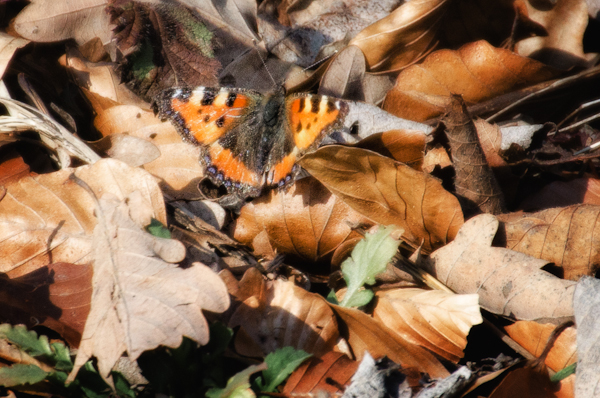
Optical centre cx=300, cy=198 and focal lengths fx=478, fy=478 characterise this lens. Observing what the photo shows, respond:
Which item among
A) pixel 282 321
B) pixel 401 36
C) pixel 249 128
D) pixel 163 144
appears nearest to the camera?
pixel 282 321

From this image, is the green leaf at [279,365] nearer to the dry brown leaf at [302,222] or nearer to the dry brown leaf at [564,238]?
the dry brown leaf at [302,222]

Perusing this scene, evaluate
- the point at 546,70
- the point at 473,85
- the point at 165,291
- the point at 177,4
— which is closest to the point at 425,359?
the point at 165,291

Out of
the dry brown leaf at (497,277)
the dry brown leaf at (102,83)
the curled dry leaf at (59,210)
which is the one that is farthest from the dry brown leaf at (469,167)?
the dry brown leaf at (102,83)

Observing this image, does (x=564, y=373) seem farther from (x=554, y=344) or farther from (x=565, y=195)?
(x=565, y=195)

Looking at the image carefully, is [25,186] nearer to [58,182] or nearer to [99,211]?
[58,182]

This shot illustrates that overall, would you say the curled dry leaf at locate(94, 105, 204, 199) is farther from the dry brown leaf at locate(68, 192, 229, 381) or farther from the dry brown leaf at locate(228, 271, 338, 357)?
the dry brown leaf at locate(228, 271, 338, 357)

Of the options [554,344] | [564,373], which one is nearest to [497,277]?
[554,344]
